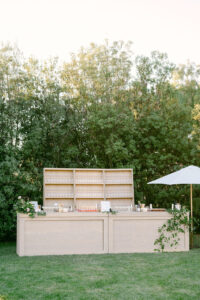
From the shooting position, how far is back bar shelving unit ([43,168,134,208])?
9906mm

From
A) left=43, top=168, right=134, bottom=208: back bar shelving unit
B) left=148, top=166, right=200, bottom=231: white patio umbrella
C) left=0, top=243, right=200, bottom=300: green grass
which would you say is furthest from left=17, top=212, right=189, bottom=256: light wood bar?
left=43, top=168, right=134, bottom=208: back bar shelving unit

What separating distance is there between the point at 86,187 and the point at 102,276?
14.2 feet

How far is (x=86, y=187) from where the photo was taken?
1024 cm

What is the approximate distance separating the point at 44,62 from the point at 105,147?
3428mm

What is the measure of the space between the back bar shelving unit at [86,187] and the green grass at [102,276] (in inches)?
89.7

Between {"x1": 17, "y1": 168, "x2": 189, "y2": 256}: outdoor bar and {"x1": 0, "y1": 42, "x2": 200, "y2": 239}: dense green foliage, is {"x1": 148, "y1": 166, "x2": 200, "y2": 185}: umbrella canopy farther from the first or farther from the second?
{"x1": 0, "y1": 42, "x2": 200, "y2": 239}: dense green foliage

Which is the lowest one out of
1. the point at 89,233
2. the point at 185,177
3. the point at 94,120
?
the point at 89,233

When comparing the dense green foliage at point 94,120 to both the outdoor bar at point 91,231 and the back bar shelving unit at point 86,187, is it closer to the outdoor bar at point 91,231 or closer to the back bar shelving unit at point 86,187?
the back bar shelving unit at point 86,187

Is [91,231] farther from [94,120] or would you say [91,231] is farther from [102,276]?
[94,120]

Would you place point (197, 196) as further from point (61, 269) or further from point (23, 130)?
point (61, 269)

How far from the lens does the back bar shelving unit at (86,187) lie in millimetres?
9906

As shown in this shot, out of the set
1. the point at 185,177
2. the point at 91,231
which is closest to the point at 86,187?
the point at 91,231

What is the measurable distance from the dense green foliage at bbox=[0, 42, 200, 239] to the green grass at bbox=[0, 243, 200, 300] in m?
3.91

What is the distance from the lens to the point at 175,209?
862 cm
